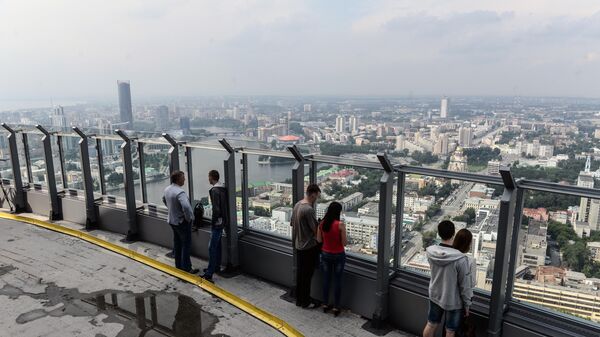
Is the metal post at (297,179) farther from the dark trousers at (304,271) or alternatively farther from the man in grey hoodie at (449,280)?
the man in grey hoodie at (449,280)

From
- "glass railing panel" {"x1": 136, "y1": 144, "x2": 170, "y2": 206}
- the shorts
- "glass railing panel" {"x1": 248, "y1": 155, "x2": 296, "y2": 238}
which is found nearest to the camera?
the shorts

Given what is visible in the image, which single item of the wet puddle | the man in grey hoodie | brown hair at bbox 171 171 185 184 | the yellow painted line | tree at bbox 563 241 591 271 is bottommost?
the yellow painted line

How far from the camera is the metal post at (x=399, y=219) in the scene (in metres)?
5.14

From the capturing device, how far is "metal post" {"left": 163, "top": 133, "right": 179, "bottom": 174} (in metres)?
7.52

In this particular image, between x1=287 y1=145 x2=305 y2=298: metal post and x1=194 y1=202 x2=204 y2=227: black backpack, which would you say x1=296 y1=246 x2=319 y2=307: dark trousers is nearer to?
x1=287 y1=145 x2=305 y2=298: metal post

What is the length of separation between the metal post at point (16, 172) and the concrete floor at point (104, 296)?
2577mm

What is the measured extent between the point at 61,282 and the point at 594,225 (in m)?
6.92

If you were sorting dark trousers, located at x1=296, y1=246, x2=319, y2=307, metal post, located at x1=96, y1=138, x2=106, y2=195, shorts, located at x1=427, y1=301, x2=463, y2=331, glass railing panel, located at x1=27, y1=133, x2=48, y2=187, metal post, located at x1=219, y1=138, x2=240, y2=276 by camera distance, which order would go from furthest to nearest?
glass railing panel, located at x1=27, y1=133, x2=48, y2=187
metal post, located at x1=96, y1=138, x2=106, y2=195
metal post, located at x1=219, y1=138, x2=240, y2=276
dark trousers, located at x1=296, y1=246, x2=319, y2=307
shorts, located at x1=427, y1=301, x2=463, y2=331

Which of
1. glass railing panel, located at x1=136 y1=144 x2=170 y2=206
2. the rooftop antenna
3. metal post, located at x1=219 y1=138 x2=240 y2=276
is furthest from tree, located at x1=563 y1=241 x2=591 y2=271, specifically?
glass railing panel, located at x1=136 y1=144 x2=170 y2=206

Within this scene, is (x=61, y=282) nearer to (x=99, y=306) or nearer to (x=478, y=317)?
(x=99, y=306)

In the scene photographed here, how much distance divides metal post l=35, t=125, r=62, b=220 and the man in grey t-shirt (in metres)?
6.72

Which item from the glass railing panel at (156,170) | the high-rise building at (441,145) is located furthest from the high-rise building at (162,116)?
the high-rise building at (441,145)

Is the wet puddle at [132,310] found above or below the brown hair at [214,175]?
below

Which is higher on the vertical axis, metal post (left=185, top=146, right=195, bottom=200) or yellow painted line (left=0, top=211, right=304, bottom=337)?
metal post (left=185, top=146, right=195, bottom=200)
